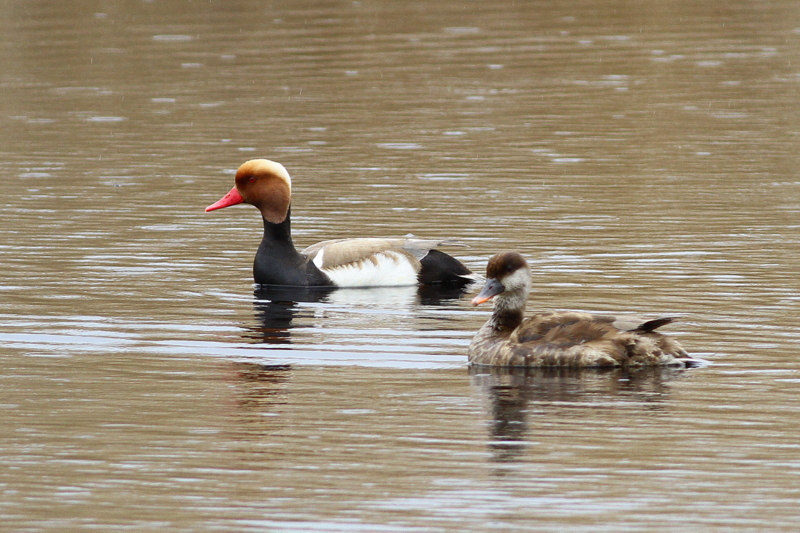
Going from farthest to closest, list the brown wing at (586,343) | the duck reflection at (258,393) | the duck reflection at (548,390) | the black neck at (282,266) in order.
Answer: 1. the black neck at (282,266)
2. the brown wing at (586,343)
3. the duck reflection at (258,393)
4. the duck reflection at (548,390)

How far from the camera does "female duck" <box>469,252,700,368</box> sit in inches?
424

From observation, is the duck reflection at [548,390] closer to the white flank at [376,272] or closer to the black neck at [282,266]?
the white flank at [376,272]

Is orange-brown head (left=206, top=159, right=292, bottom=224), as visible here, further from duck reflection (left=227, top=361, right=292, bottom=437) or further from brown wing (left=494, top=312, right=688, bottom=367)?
brown wing (left=494, top=312, right=688, bottom=367)

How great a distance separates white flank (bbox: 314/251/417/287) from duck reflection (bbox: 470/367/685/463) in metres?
4.03

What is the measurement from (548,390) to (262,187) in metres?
5.99

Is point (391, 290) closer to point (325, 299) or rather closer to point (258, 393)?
point (325, 299)

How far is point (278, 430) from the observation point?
927 cm

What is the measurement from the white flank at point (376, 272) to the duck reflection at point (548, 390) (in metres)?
4.03

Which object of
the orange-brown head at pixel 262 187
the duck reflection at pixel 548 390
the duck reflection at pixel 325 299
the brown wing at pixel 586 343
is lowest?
the duck reflection at pixel 548 390

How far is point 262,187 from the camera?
1549 centimetres

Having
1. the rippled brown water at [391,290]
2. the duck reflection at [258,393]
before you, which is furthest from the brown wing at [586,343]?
the duck reflection at [258,393]

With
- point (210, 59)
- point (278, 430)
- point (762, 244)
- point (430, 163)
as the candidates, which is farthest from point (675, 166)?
point (210, 59)

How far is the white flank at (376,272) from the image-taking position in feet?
48.7

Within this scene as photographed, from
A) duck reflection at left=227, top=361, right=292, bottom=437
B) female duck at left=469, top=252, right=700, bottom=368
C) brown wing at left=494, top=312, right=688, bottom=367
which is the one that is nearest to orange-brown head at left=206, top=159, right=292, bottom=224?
duck reflection at left=227, top=361, right=292, bottom=437
